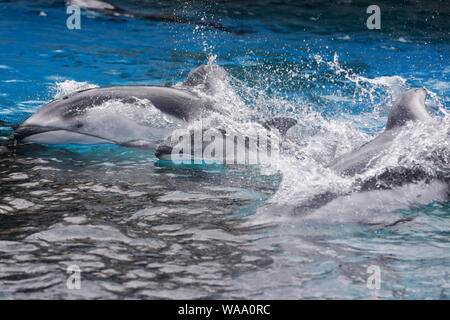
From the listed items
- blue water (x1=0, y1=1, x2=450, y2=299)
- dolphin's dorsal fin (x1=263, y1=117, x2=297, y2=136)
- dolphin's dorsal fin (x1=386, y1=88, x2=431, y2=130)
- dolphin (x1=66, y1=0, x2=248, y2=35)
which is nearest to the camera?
blue water (x1=0, y1=1, x2=450, y2=299)

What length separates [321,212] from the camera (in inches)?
169

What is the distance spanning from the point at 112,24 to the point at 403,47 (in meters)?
6.03

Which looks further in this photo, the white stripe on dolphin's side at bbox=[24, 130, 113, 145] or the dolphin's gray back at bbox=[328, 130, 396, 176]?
the white stripe on dolphin's side at bbox=[24, 130, 113, 145]

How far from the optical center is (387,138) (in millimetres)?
4949

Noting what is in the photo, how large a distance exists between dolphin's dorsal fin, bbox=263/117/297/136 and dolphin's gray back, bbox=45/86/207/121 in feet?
2.26

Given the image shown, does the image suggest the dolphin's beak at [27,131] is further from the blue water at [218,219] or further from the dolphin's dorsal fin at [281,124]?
the dolphin's dorsal fin at [281,124]

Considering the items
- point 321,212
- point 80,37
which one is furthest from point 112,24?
point 321,212

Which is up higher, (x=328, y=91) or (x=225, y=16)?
(x=225, y=16)

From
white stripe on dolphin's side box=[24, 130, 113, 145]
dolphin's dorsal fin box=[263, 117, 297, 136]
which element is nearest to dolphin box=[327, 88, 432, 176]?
dolphin's dorsal fin box=[263, 117, 297, 136]

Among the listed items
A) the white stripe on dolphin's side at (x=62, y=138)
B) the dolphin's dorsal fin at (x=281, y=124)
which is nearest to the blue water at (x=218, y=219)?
the white stripe on dolphin's side at (x=62, y=138)

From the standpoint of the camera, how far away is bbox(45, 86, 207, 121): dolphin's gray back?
6590 millimetres

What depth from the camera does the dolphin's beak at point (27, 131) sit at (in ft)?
21.6

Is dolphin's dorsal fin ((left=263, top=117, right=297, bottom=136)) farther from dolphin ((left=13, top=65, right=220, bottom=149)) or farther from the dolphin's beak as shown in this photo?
the dolphin's beak
